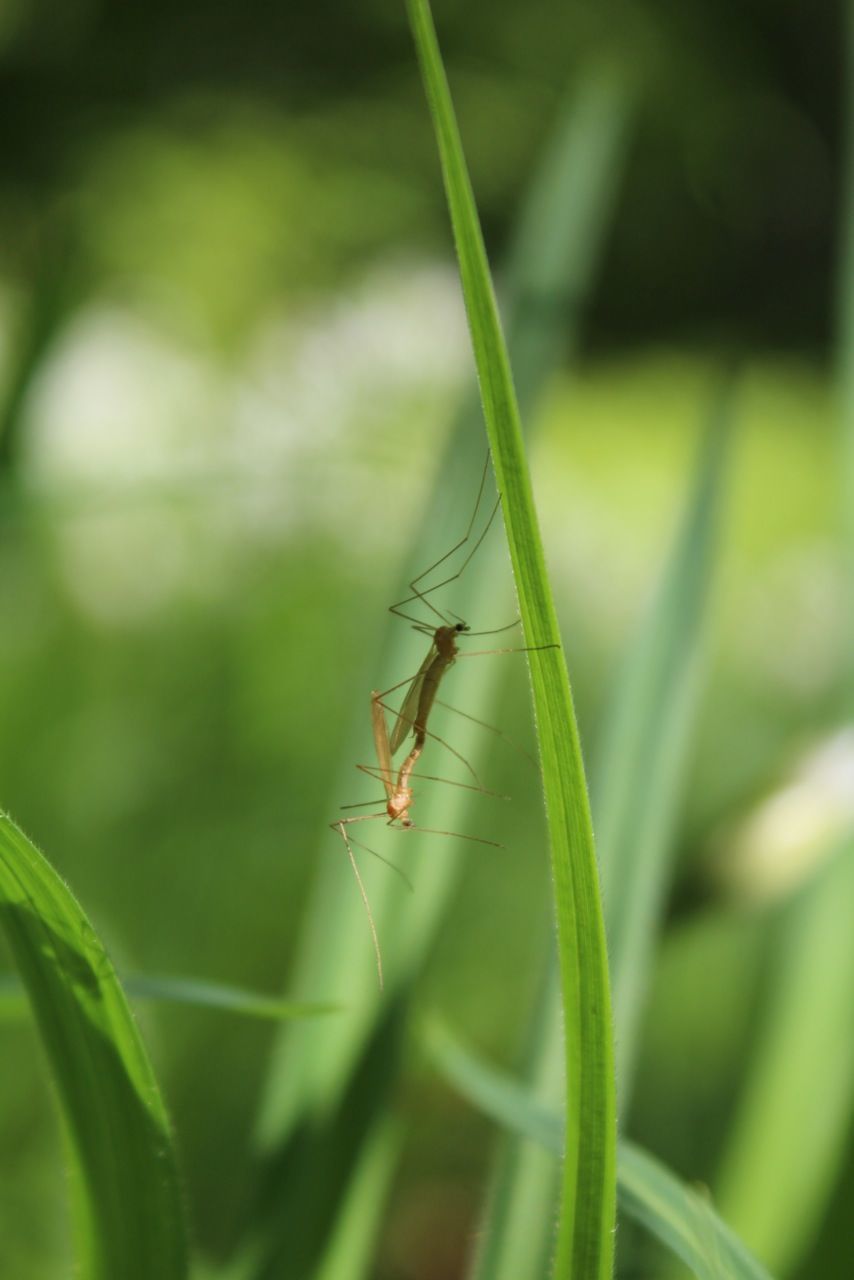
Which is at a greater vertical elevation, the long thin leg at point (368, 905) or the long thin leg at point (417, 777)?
the long thin leg at point (417, 777)

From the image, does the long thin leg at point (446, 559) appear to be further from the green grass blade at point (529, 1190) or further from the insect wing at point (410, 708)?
the green grass blade at point (529, 1190)

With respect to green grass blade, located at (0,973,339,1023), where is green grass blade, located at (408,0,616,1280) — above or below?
above

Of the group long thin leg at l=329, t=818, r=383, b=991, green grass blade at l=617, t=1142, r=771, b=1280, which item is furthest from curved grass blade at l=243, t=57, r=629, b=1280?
green grass blade at l=617, t=1142, r=771, b=1280

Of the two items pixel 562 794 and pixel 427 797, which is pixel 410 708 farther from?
pixel 562 794

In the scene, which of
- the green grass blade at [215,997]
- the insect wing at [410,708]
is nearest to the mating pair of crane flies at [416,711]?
the insect wing at [410,708]

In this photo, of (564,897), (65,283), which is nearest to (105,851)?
(65,283)

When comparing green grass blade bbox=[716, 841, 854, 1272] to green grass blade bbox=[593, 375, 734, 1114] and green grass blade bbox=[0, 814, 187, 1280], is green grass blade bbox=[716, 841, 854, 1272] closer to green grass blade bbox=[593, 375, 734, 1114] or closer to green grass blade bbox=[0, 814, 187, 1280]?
green grass blade bbox=[593, 375, 734, 1114]
